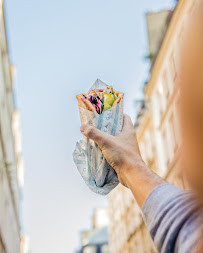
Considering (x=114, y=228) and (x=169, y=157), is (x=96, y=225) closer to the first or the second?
(x=114, y=228)

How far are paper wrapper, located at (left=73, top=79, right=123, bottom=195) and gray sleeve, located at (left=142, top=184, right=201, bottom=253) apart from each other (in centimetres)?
121

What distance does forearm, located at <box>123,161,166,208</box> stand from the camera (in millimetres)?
2042

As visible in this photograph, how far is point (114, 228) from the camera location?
5050cm

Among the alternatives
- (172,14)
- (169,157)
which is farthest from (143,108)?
(172,14)

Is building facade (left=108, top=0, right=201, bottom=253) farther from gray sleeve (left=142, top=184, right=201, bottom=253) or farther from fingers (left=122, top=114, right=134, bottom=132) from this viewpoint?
gray sleeve (left=142, top=184, right=201, bottom=253)

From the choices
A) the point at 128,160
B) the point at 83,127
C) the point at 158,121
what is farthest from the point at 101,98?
the point at 158,121

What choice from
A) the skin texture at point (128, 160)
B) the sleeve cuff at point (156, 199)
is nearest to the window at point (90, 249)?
the skin texture at point (128, 160)

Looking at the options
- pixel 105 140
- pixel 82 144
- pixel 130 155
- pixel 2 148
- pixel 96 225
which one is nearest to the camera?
pixel 130 155

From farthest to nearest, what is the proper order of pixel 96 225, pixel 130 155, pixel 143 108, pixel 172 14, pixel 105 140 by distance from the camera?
pixel 96 225 → pixel 143 108 → pixel 172 14 → pixel 105 140 → pixel 130 155

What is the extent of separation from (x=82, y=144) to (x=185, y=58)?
2171 mm

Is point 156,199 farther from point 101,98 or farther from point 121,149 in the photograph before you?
point 101,98

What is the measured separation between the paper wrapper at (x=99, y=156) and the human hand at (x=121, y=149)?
15 centimetres

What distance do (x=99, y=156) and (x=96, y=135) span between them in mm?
297

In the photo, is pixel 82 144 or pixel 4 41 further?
pixel 4 41
